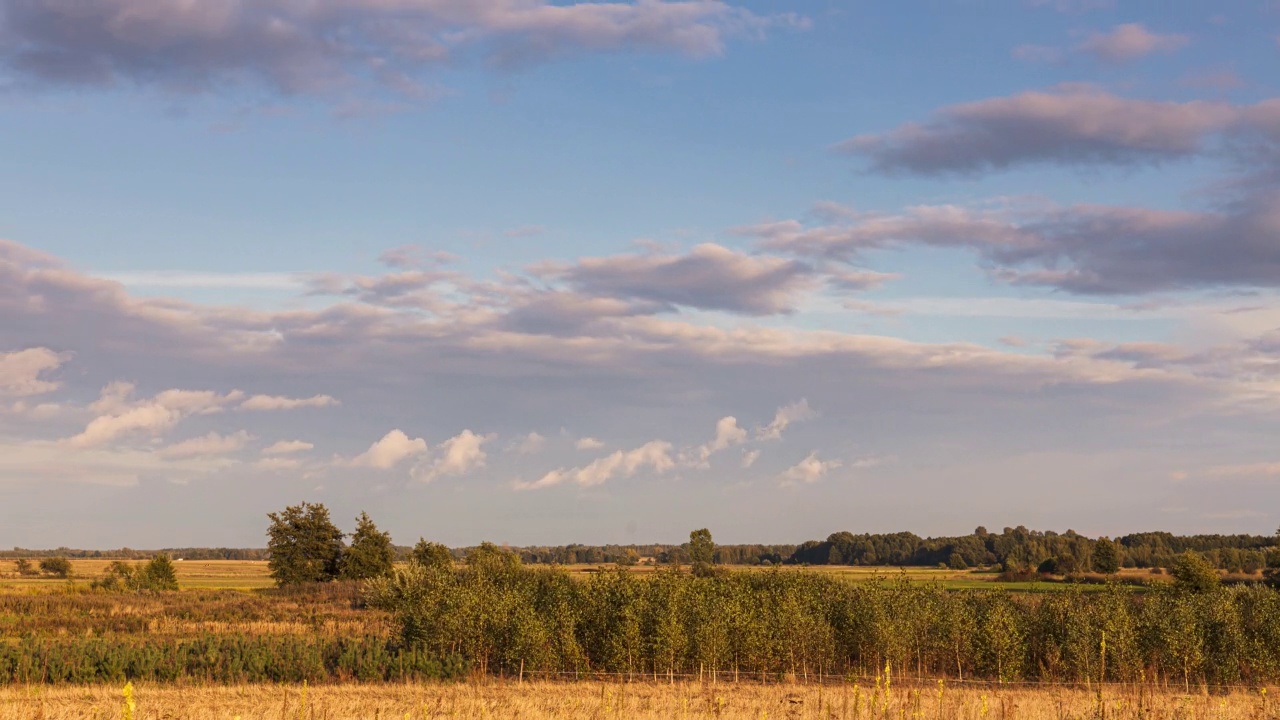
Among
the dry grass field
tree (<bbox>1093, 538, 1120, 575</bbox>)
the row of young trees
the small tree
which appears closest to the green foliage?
tree (<bbox>1093, 538, 1120, 575</bbox>)

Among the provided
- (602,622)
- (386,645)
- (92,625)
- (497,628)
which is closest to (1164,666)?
(602,622)

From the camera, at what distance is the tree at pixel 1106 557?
178 m

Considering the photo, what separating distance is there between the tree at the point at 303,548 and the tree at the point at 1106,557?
119 metres

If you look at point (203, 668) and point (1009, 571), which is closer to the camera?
point (203, 668)

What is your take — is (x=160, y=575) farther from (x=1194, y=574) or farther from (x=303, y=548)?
(x=1194, y=574)

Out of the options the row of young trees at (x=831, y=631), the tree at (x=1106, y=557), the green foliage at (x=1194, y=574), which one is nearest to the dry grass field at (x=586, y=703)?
the row of young trees at (x=831, y=631)

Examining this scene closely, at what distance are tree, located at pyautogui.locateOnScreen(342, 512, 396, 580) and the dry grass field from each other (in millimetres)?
82582

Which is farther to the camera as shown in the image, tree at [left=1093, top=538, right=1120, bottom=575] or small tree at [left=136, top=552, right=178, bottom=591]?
tree at [left=1093, top=538, right=1120, bottom=575]

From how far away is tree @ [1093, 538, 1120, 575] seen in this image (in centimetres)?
17762

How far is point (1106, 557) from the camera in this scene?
178 meters

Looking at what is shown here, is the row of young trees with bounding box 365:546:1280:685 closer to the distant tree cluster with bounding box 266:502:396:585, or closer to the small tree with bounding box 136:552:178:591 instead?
the distant tree cluster with bounding box 266:502:396:585

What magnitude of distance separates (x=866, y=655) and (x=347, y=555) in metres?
80.0

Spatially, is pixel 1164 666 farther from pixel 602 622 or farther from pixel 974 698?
pixel 602 622

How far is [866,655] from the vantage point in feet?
205
